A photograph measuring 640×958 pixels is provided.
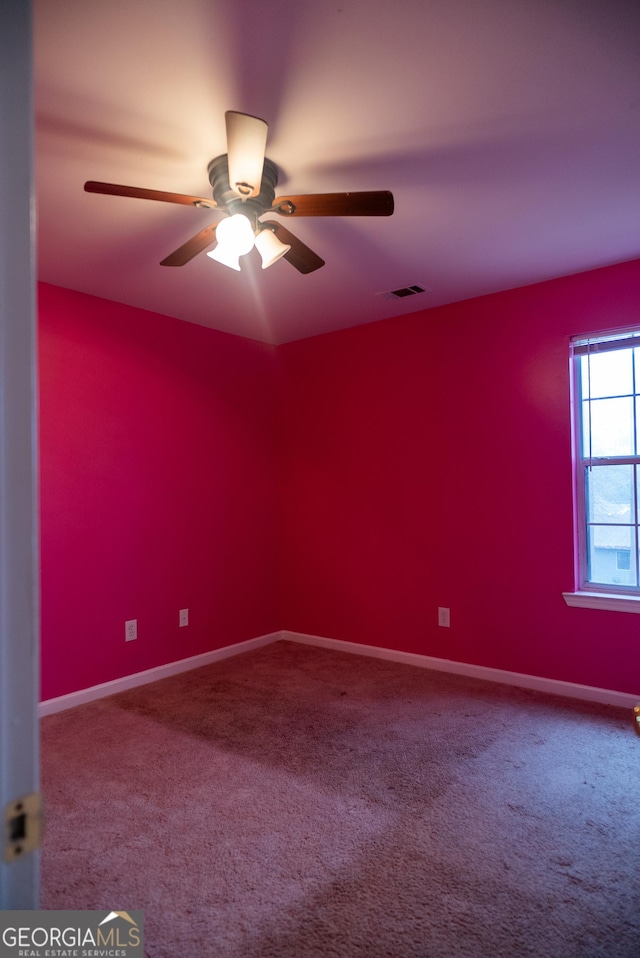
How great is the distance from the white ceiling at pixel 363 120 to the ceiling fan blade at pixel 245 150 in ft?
0.68

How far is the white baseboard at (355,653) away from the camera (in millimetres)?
3203

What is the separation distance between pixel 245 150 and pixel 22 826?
176 centimetres

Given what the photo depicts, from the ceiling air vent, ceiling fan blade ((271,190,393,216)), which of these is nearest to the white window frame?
the ceiling air vent

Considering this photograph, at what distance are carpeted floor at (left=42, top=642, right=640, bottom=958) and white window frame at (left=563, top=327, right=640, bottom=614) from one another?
598mm

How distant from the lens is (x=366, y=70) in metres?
1.68

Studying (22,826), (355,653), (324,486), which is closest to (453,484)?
(324,486)

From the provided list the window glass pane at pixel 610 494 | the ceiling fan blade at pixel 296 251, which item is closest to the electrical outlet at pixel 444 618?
the window glass pane at pixel 610 494

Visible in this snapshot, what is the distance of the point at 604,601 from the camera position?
318cm

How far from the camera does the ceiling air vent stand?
3.49m

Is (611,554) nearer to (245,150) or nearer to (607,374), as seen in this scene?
(607,374)

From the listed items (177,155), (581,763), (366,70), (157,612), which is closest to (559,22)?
(366,70)

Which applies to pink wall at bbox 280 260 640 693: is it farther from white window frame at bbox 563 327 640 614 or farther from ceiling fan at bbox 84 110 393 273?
ceiling fan at bbox 84 110 393 273

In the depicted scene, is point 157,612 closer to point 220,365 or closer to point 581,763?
point 220,365

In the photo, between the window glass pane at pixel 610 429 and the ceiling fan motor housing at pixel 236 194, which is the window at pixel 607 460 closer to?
the window glass pane at pixel 610 429
